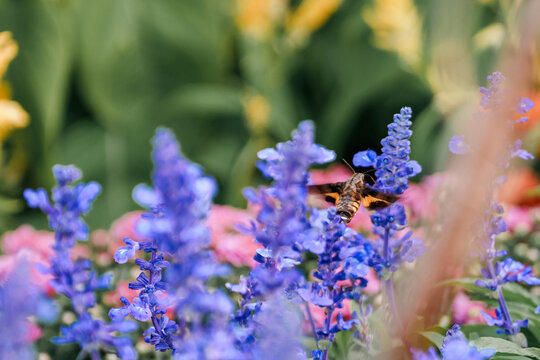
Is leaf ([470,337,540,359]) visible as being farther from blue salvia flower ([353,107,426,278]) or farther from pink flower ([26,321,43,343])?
pink flower ([26,321,43,343])

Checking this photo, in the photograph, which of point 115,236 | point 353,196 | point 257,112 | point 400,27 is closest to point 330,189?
point 353,196

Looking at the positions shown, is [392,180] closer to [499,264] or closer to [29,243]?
[499,264]

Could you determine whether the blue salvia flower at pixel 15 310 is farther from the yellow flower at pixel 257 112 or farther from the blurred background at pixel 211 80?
the yellow flower at pixel 257 112

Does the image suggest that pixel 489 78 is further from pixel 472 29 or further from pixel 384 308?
pixel 472 29

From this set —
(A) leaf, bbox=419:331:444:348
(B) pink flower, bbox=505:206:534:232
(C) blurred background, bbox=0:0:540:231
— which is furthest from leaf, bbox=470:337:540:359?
(C) blurred background, bbox=0:0:540:231

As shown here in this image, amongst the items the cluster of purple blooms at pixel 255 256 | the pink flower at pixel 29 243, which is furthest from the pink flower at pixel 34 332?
the cluster of purple blooms at pixel 255 256

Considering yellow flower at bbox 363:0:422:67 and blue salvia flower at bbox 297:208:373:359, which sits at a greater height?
yellow flower at bbox 363:0:422:67
